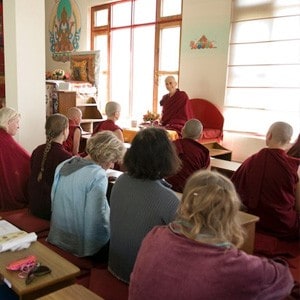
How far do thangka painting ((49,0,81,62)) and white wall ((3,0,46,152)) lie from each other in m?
4.44

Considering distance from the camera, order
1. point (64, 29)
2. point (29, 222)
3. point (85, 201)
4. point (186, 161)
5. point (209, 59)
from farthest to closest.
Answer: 1. point (64, 29)
2. point (209, 59)
3. point (186, 161)
4. point (29, 222)
5. point (85, 201)

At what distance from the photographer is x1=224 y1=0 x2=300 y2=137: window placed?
193 inches

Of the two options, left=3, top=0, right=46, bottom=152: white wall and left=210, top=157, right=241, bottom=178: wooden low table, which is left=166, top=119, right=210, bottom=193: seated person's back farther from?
left=3, top=0, right=46, bottom=152: white wall

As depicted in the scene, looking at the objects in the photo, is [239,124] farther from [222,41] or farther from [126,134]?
[126,134]

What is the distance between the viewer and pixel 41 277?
1.51 meters

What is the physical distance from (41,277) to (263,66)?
449cm

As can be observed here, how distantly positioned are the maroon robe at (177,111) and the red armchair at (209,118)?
329 mm

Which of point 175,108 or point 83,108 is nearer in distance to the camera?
point 175,108

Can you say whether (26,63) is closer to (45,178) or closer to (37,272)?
(45,178)

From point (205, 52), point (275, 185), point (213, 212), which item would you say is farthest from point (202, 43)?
point (213, 212)

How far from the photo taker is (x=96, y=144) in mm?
2170

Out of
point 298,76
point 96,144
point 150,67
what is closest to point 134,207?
point 96,144

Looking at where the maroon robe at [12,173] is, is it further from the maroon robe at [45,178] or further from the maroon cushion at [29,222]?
the maroon robe at [45,178]

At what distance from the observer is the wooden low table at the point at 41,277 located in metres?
1.44
